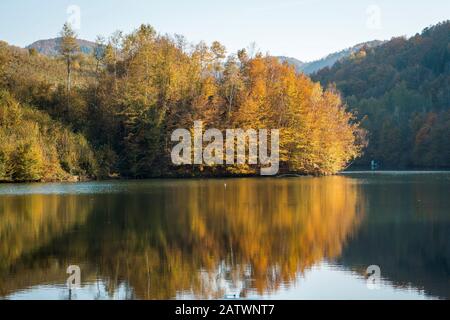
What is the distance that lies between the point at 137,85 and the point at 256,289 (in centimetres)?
4545

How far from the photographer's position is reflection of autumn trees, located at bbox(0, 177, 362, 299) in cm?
1414

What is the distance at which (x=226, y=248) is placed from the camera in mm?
17953

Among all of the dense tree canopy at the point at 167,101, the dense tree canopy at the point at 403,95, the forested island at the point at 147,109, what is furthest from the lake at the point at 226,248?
the dense tree canopy at the point at 403,95

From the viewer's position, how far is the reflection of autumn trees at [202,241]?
557 inches

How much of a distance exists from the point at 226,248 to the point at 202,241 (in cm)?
138

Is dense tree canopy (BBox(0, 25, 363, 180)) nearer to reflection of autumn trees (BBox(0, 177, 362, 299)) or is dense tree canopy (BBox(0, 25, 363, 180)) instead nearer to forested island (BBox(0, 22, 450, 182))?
forested island (BBox(0, 22, 450, 182))

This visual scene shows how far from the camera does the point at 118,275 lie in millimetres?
14312

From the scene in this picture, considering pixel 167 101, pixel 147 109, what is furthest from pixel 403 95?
pixel 147 109

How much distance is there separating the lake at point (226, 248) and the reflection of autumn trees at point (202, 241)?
0.03 m

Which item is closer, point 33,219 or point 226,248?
point 226,248

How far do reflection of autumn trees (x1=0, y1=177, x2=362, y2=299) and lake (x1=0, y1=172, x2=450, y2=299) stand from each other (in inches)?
1.3

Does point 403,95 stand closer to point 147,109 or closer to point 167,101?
point 167,101
